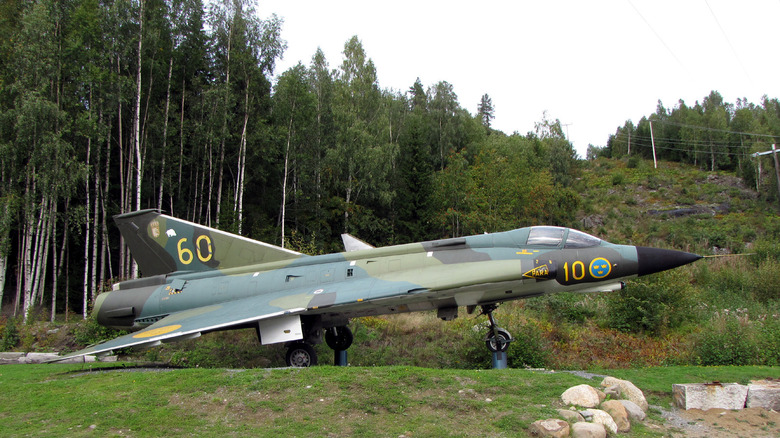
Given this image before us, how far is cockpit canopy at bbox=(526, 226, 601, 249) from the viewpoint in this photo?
1120cm

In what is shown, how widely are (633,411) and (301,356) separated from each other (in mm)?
7280

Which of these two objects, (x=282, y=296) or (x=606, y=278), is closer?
(x=606, y=278)

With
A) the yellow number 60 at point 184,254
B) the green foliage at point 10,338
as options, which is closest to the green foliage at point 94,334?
the green foliage at point 10,338

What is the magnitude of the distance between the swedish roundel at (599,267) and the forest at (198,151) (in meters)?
16.8

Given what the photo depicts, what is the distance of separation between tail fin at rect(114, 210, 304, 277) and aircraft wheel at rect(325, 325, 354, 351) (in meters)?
2.39

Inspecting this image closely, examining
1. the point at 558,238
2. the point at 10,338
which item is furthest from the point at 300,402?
the point at 10,338

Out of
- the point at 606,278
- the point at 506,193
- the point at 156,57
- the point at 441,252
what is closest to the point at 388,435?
the point at 441,252

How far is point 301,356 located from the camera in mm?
11836

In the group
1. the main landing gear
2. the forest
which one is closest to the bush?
the main landing gear

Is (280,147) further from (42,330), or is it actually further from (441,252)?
(441,252)

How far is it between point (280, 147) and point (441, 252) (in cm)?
2335

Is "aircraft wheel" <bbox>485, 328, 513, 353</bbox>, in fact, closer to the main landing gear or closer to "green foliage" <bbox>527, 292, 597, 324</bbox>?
the main landing gear

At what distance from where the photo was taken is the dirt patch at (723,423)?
6.83 m

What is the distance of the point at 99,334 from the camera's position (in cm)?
1684
